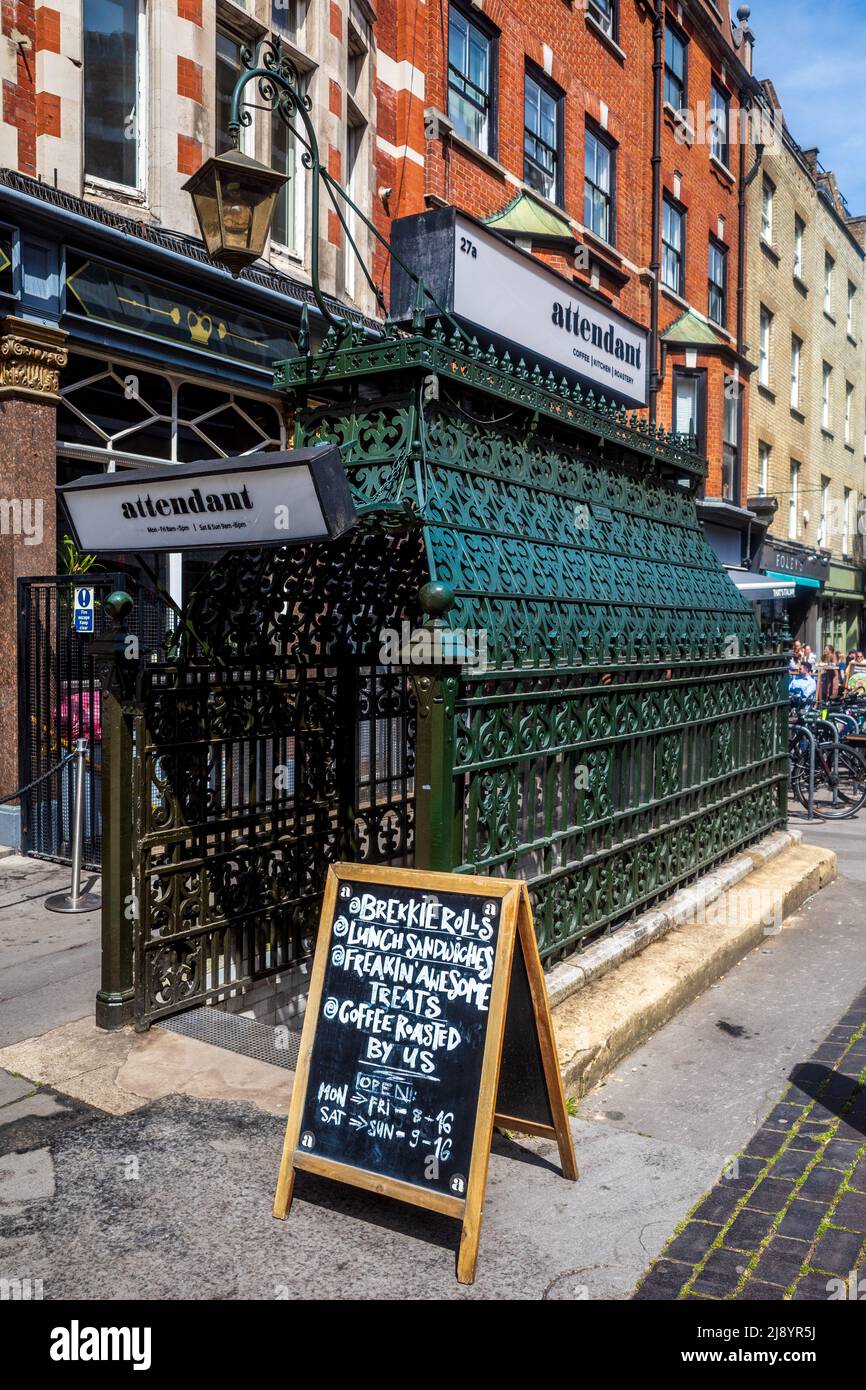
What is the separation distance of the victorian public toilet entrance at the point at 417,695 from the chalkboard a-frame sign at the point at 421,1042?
61 cm

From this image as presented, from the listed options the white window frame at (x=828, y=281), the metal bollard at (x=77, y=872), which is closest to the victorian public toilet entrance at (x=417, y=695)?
the metal bollard at (x=77, y=872)

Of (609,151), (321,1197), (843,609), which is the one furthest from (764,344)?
(321,1197)

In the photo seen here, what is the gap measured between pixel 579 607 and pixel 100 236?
20.3 ft

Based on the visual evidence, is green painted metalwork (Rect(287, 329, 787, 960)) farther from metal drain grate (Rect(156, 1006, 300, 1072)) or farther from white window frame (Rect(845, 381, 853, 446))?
white window frame (Rect(845, 381, 853, 446))

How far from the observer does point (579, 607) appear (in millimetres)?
6031

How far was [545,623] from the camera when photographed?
220 inches

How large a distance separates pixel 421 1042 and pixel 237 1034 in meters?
1.74

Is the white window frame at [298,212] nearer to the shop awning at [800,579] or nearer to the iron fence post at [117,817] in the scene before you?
the iron fence post at [117,817]

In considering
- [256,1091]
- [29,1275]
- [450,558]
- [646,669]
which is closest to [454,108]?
[646,669]

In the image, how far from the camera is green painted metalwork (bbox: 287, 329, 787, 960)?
16.1 feet

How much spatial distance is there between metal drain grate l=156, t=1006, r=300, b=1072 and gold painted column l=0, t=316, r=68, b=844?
480 centimetres

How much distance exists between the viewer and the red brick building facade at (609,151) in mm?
14414

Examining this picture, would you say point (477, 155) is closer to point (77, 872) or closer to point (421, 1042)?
point (77, 872)
